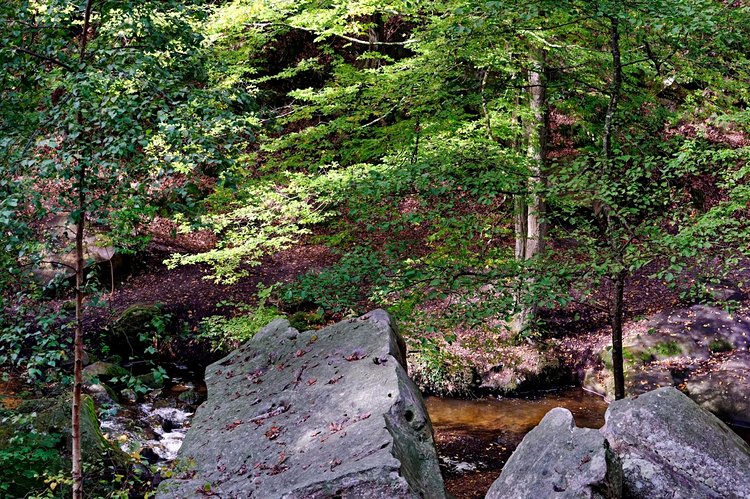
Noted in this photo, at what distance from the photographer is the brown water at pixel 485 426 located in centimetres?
775

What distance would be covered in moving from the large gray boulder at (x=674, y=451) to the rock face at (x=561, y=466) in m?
0.55

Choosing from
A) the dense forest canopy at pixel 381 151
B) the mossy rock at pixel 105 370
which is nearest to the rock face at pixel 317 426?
the dense forest canopy at pixel 381 151

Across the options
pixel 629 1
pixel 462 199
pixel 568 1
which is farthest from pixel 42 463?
pixel 629 1

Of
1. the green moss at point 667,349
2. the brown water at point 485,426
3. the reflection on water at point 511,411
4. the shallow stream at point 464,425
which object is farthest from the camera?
the green moss at point 667,349

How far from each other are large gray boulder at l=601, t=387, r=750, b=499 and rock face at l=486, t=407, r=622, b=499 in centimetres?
55

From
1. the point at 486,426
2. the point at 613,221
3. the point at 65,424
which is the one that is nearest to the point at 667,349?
the point at 486,426

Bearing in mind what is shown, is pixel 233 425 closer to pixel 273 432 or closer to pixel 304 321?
pixel 273 432

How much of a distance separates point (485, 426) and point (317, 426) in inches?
190

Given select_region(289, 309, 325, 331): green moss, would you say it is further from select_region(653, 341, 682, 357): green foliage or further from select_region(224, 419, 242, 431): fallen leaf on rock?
select_region(653, 341, 682, 357): green foliage

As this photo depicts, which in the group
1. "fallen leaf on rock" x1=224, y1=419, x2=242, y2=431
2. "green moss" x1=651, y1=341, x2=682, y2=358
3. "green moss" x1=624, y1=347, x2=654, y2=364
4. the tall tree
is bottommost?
"green moss" x1=624, y1=347, x2=654, y2=364

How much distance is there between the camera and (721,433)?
5.47 metres

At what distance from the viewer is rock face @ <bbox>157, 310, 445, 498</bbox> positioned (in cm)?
428

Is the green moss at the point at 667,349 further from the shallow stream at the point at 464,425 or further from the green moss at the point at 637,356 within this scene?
the shallow stream at the point at 464,425

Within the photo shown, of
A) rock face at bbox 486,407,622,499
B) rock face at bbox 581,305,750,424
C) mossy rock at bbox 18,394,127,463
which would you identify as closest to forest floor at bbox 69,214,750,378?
rock face at bbox 581,305,750,424
